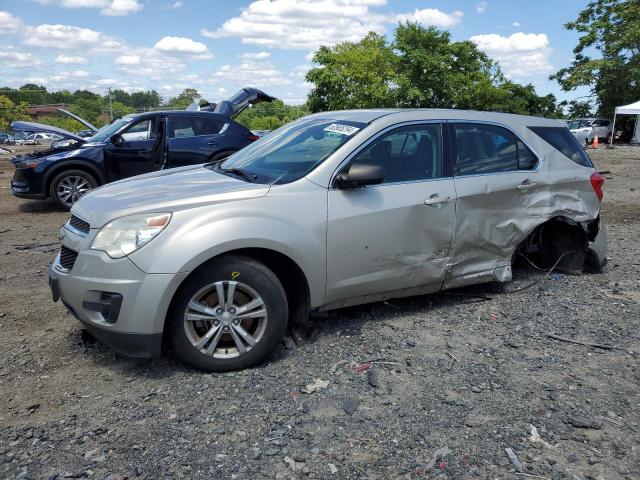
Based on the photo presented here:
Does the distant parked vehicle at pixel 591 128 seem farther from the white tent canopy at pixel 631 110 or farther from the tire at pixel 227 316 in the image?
the tire at pixel 227 316

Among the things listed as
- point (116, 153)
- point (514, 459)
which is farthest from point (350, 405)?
point (116, 153)

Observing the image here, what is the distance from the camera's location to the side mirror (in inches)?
150

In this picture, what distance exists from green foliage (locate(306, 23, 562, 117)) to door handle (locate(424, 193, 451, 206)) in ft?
108

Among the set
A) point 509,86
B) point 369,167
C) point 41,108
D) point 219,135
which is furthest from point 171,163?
point 41,108

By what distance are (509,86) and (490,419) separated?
44.7 meters

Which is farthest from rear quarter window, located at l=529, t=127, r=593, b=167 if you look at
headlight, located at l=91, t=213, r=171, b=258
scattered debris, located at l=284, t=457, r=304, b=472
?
scattered debris, located at l=284, t=457, r=304, b=472

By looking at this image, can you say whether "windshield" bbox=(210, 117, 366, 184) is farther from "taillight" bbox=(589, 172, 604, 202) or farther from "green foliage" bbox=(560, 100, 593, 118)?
"green foliage" bbox=(560, 100, 593, 118)

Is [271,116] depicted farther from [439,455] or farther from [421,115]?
[439,455]

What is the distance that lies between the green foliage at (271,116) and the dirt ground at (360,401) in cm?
3453

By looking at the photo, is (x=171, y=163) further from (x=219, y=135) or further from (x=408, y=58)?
(x=408, y=58)

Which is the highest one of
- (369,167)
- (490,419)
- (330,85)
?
(330,85)

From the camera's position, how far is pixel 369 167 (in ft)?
12.7

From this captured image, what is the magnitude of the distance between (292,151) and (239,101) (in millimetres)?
8574

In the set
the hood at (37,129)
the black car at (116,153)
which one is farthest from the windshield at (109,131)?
the hood at (37,129)
